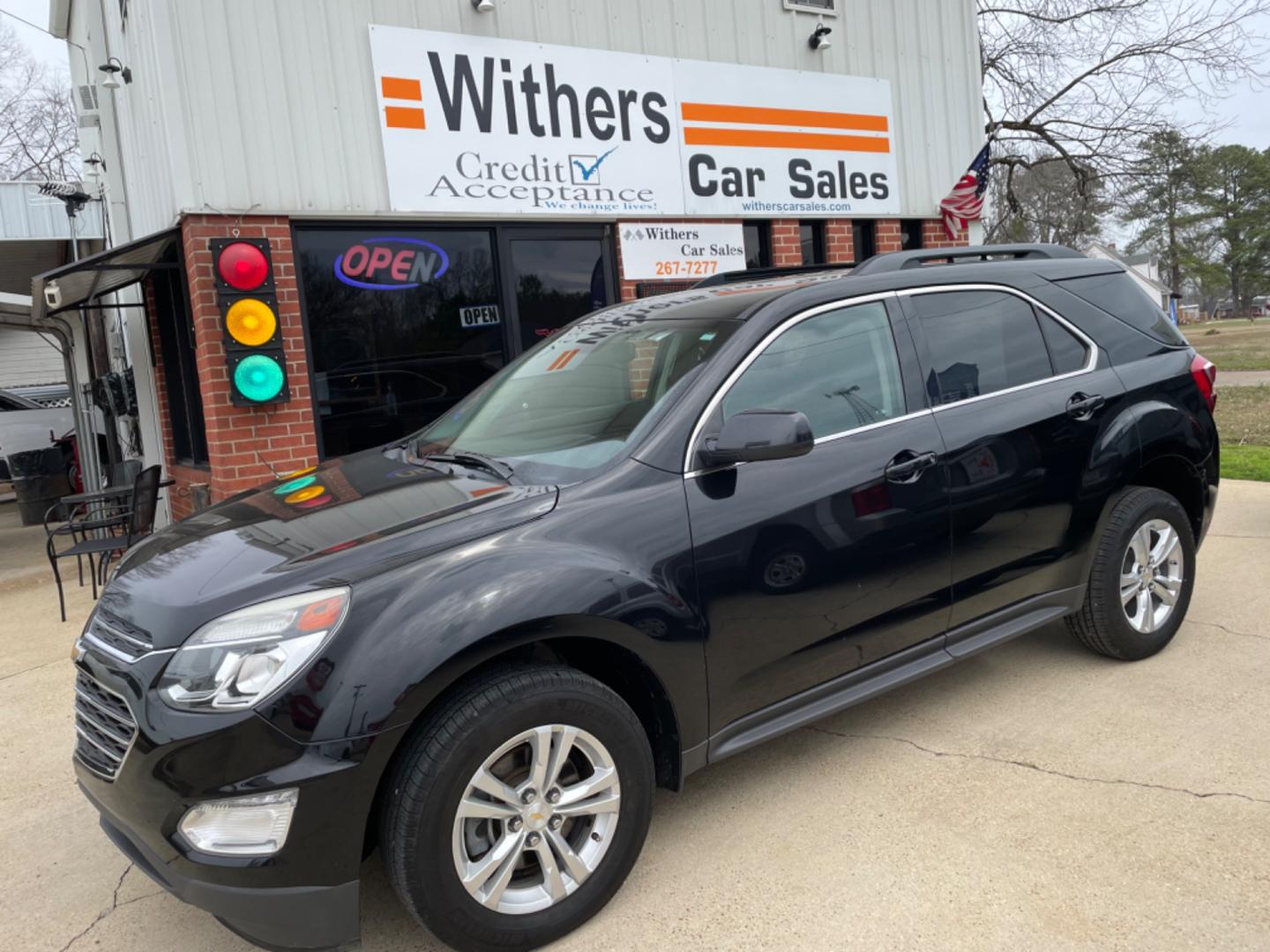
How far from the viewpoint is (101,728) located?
7.84ft

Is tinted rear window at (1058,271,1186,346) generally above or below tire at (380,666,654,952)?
above

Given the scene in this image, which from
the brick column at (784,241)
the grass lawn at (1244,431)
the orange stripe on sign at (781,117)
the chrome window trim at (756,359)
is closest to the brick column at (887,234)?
the orange stripe on sign at (781,117)

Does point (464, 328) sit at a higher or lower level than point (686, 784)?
higher

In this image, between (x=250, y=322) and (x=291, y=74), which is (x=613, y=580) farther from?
(x=291, y=74)

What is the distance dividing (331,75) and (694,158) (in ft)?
10.7

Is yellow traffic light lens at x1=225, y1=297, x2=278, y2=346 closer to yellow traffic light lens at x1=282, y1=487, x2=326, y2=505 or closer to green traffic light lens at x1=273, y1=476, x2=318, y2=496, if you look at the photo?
green traffic light lens at x1=273, y1=476, x2=318, y2=496

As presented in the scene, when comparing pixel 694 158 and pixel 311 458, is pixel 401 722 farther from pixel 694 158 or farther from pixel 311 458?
pixel 694 158

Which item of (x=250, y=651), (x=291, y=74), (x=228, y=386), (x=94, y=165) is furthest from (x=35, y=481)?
(x=250, y=651)

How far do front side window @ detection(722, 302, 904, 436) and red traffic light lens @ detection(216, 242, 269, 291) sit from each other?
458 cm

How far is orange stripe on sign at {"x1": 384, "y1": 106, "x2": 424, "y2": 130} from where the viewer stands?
6879 millimetres

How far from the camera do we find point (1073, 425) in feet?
11.9

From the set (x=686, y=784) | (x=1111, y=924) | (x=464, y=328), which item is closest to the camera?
(x=1111, y=924)

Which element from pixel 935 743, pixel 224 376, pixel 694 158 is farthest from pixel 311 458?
pixel 935 743

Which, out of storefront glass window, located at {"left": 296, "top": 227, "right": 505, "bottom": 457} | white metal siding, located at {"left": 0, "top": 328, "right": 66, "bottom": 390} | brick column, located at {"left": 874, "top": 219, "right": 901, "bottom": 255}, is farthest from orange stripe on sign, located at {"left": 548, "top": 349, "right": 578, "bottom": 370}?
white metal siding, located at {"left": 0, "top": 328, "right": 66, "bottom": 390}
